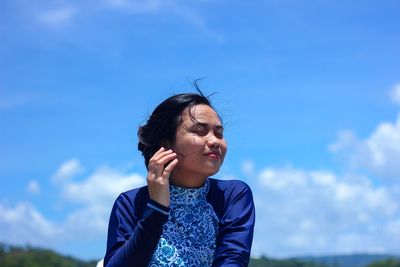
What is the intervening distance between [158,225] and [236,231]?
0.57 metres

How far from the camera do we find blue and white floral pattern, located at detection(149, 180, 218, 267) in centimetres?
465

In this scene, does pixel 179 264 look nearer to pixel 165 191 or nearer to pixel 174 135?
pixel 165 191

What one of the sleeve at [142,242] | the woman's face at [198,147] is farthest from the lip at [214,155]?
the sleeve at [142,242]

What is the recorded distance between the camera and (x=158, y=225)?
14.7 feet

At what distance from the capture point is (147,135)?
5051 mm

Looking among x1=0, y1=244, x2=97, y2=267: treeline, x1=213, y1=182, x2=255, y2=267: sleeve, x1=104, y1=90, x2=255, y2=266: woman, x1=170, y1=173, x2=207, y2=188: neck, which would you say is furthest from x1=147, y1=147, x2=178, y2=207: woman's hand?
x1=0, y1=244, x2=97, y2=267: treeline

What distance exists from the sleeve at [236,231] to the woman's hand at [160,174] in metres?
0.48

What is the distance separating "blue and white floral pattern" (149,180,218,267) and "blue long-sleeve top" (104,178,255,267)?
62 millimetres

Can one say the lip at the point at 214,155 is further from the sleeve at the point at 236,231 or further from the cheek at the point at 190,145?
the sleeve at the point at 236,231

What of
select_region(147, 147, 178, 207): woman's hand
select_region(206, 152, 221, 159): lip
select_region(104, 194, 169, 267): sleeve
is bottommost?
select_region(104, 194, 169, 267): sleeve

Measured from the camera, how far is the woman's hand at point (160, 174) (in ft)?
14.9

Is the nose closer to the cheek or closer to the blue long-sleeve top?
the cheek

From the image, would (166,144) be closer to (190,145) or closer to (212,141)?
(190,145)

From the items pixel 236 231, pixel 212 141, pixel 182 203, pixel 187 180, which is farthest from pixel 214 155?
pixel 236 231
